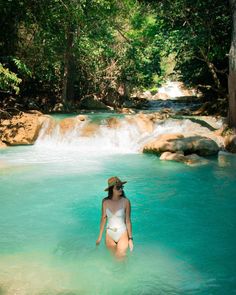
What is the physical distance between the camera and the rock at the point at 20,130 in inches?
641

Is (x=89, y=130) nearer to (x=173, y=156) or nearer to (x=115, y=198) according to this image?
(x=173, y=156)

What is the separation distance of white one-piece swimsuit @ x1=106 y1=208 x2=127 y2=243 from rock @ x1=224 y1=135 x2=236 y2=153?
32.9 feet

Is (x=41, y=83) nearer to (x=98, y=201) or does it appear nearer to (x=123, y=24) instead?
(x=123, y=24)

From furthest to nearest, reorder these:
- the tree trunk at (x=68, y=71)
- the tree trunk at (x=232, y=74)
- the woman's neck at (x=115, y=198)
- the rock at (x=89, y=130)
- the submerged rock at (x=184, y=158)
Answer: the tree trunk at (x=68, y=71)
the rock at (x=89, y=130)
the tree trunk at (x=232, y=74)
the submerged rock at (x=184, y=158)
the woman's neck at (x=115, y=198)

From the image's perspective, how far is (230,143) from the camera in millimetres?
14773

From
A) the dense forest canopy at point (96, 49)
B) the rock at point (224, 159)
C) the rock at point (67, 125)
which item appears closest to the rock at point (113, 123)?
the rock at point (67, 125)

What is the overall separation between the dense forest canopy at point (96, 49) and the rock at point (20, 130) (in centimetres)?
145

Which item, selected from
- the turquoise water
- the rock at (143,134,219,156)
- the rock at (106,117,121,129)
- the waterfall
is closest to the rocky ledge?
the waterfall

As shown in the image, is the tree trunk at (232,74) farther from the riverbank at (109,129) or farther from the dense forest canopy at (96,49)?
the dense forest canopy at (96,49)

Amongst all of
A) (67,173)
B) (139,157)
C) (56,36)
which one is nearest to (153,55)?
(56,36)

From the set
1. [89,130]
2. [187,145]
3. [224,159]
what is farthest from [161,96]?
[224,159]

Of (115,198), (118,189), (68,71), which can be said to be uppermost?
(68,71)

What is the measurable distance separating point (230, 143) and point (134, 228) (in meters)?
8.26

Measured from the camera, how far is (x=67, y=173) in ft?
38.3
